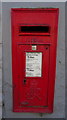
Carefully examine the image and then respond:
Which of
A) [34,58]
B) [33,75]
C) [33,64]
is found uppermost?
[34,58]

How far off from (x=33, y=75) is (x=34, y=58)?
302 millimetres

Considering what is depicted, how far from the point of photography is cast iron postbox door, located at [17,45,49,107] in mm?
2426

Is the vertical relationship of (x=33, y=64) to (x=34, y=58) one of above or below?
below

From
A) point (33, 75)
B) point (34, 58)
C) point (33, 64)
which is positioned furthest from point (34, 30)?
point (33, 75)

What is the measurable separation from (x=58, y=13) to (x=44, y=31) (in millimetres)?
365

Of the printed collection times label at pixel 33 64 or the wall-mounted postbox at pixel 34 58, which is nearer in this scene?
the wall-mounted postbox at pixel 34 58

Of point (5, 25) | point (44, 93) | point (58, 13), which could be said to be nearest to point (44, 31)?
point (58, 13)

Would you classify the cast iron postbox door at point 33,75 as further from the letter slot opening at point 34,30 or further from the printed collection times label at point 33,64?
the letter slot opening at point 34,30

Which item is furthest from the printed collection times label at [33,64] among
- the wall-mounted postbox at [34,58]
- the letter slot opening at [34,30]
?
the letter slot opening at [34,30]

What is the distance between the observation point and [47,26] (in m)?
2.36

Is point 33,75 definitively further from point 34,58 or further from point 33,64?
point 34,58

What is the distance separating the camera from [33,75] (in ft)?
8.23

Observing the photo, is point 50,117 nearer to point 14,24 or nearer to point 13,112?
point 13,112

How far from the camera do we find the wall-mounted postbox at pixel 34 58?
2344mm
